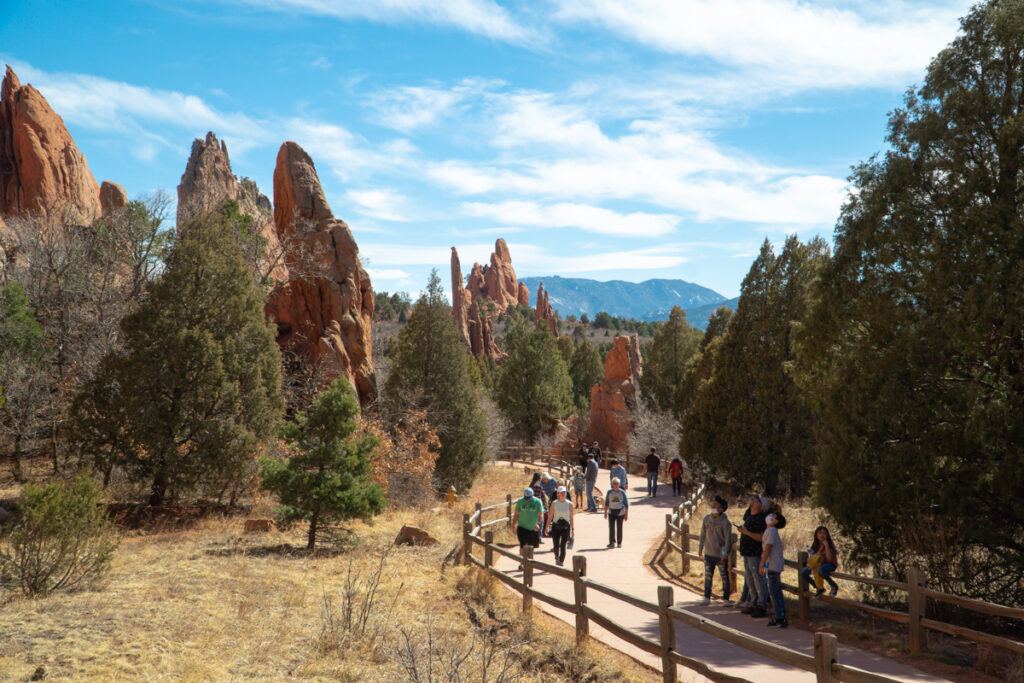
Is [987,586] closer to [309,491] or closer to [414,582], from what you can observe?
[414,582]

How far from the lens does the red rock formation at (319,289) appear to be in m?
29.6

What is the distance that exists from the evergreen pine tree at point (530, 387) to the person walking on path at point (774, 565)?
41644 millimetres

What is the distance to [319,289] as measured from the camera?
3030 cm

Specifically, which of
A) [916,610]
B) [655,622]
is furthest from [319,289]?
[916,610]

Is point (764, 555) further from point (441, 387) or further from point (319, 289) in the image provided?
point (319, 289)

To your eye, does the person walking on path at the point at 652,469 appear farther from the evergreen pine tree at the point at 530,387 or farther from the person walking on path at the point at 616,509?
the evergreen pine tree at the point at 530,387

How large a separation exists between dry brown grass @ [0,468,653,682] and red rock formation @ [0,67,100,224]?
4574 centimetres

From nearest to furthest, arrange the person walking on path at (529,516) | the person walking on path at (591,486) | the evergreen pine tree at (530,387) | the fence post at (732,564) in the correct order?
A: 1. the fence post at (732,564)
2. the person walking on path at (529,516)
3. the person walking on path at (591,486)
4. the evergreen pine tree at (530,387)

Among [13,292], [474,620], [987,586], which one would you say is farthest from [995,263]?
[13,292]

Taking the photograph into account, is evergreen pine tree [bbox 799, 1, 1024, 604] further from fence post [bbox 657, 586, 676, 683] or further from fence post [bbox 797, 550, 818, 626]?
fence post [bbox 657, 586, 676, 683]

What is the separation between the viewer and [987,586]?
1027 cm

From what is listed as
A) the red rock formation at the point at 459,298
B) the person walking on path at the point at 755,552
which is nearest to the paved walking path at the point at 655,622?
the person walking on path at the point at 755,552

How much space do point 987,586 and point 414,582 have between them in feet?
29.5

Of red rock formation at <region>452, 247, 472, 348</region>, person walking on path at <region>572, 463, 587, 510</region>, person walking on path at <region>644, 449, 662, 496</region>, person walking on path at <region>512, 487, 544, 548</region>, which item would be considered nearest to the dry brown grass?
person walking on path at <region>512, 487, 544, 548</region>
